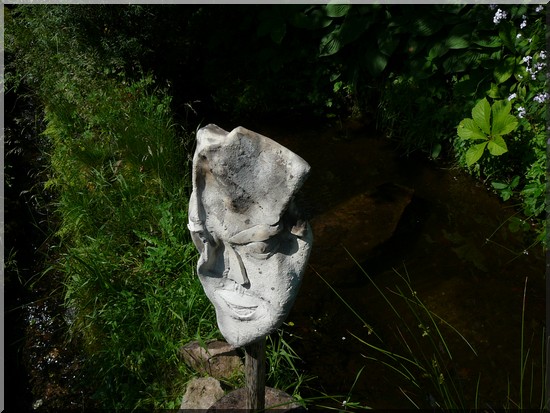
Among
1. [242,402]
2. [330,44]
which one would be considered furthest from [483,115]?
[242,402]

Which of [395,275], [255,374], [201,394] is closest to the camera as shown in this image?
[255,374]

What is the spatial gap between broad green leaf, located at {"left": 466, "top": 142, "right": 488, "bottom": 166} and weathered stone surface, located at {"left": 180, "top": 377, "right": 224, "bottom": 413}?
2.75 metres

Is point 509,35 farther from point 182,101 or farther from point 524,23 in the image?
point 182,101

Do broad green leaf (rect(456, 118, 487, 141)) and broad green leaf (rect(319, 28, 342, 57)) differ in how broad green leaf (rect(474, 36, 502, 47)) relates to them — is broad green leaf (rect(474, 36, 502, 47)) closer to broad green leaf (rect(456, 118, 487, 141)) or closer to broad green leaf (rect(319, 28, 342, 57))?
broad green leaf (rect(456, 118, 487, 141))

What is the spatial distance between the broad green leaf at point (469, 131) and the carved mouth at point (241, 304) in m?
3.09

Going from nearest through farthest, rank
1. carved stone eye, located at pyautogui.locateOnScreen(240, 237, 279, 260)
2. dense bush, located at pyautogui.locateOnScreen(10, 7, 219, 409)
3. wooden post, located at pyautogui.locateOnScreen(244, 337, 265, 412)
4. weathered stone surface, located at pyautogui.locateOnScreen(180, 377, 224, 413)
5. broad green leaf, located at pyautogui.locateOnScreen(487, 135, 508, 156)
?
carved stone eye, located at pyautogui.locateOnScreen(240, 237, 279, 260)
wooden post, located at pyautogui.locateOnScreen(244, 337, 265, 412)
weathered stone surface, located at pyautogui.locateOnScreen(180, 377, 224, 413)
dense bush, located at pyautogui.locateOnScreen(10, 7, 219, 409)
broad green leaf, located at pyautogui.locateOnScreen(487, 135, 508, 156)

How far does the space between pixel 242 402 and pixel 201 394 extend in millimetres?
289

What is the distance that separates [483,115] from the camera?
4.73 metres

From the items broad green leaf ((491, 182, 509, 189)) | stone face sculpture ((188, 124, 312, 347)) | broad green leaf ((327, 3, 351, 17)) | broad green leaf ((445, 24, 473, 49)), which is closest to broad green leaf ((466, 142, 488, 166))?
broad green leaf ((491, 182, 509, 189))

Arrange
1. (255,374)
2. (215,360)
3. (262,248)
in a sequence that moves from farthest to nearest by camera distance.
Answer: (215,360)
(255,374)
(262,248)

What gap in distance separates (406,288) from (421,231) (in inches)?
25.6

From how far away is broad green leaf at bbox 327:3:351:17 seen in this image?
5.69m

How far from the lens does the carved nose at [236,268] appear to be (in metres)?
2.28

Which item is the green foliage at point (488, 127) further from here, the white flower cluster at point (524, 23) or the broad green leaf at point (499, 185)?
the white flower cluster at point (524, 23)
